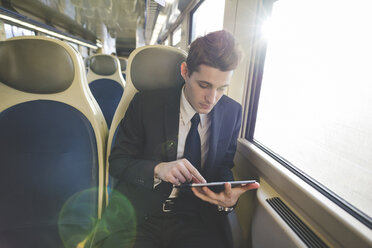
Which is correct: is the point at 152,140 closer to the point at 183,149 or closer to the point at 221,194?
the point at 183,149

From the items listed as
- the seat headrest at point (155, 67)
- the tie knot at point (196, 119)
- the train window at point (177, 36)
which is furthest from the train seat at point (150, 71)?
the train window at point (177, 36)

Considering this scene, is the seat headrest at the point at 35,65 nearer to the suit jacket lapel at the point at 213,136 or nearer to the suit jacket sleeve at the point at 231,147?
the suit jacket lapel at the point at 213,136

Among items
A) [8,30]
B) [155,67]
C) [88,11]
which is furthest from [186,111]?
[88,11]

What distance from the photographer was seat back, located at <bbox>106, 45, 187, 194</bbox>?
1054 mm

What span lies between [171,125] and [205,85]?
0.94 ft

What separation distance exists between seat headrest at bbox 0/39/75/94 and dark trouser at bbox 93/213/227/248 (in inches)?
33.5

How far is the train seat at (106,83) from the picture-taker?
2408mm

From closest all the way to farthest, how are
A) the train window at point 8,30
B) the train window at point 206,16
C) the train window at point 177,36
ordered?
the train window at point 206,16, the train window at point 8,30, the train window at point 177,36

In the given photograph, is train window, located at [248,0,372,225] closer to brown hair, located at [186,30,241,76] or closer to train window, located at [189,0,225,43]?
brown hair, located at [186,30,241,76]

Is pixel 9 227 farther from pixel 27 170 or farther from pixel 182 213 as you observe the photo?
pixel 182 213

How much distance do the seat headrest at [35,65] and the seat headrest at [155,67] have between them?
34cm

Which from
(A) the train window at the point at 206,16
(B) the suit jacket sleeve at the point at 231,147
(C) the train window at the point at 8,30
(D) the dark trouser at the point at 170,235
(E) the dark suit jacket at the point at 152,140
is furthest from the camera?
(C) the train window at the point at 8,30

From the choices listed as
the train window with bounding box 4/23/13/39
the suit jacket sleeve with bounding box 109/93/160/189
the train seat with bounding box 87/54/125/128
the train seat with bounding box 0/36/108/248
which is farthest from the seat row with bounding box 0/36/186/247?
the train window with bounding box 4/23/13/39

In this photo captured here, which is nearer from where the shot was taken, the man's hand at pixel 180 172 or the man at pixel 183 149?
the man's hand at pixel 180 172
